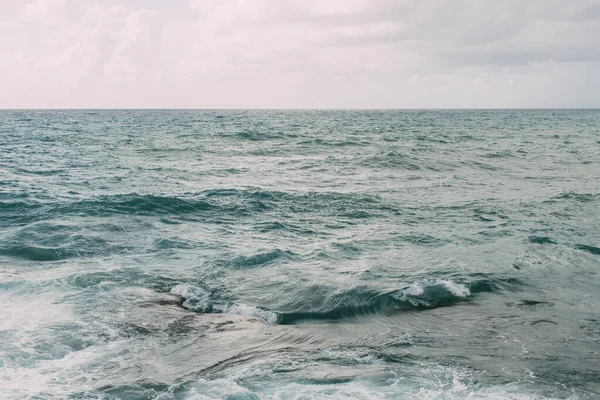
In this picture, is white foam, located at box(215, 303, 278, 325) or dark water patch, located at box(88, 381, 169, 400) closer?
dark water patch, located at box(88, 381, 169, 400)

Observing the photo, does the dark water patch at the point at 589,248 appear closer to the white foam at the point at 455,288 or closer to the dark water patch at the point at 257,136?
the white foam at the point at 455,288

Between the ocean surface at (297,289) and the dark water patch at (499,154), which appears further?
the dark water patch at (499,154)

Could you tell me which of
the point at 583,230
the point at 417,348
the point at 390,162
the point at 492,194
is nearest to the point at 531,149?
the point at 390,162

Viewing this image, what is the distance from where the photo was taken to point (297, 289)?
13.0 m

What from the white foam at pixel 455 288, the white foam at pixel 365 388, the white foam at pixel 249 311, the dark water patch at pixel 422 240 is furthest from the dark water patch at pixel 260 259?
the white foam at pixel 365 388

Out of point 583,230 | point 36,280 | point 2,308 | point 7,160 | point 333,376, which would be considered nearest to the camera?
point 333,376

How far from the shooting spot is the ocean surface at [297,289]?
27.7ft

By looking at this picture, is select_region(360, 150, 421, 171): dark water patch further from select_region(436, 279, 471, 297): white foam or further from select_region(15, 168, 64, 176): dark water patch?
select_region(436, 279, 471, 297): white foam

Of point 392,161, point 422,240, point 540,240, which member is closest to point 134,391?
point 422,240

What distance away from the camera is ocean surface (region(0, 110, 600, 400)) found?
845cm

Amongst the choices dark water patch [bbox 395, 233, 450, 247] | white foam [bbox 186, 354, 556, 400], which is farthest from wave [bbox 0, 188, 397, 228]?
white foam [bbox 186, 354, 556, 400]

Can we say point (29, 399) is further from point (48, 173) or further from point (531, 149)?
point (531, 149)

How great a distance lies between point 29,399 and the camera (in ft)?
25.3

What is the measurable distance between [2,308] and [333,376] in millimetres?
7849
